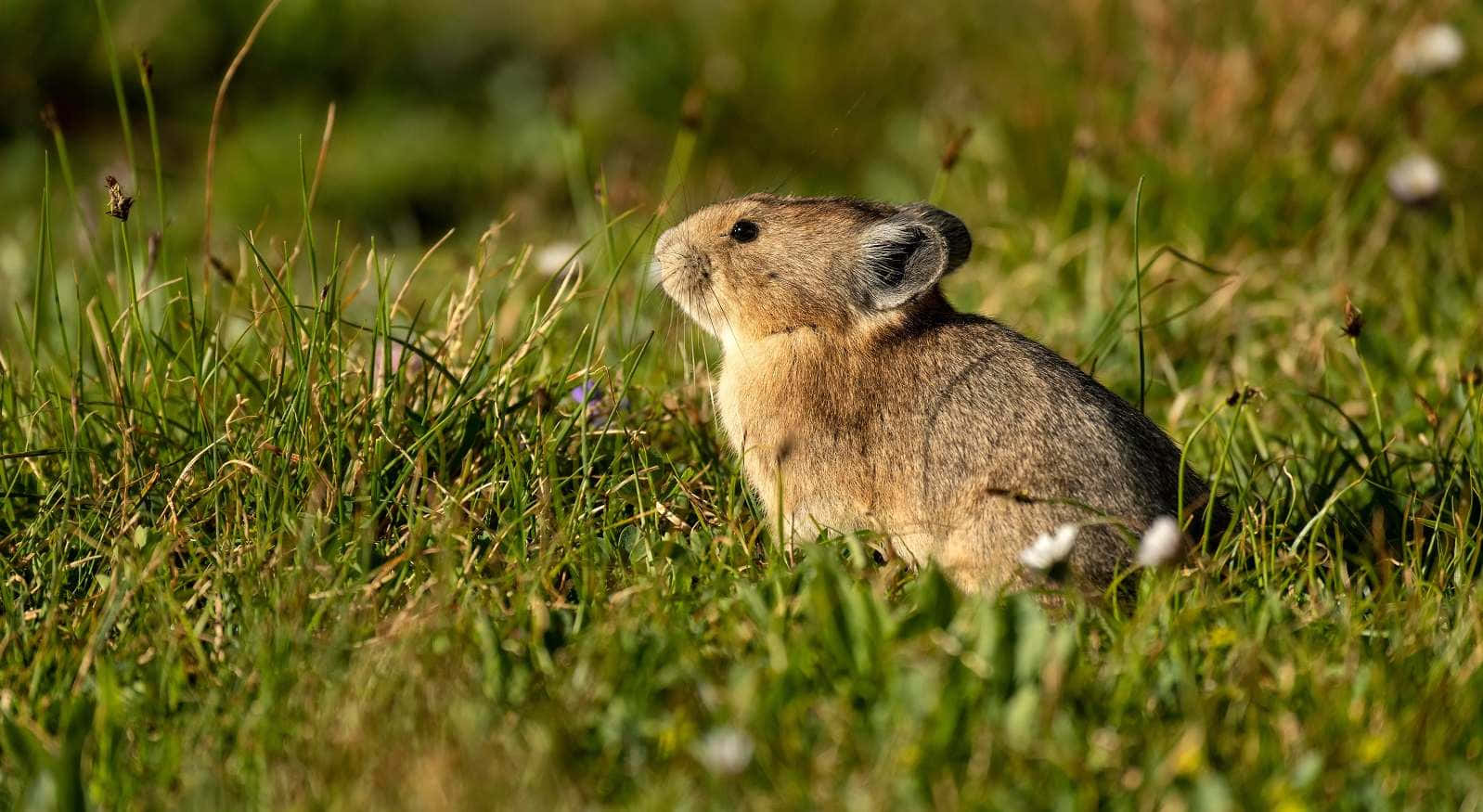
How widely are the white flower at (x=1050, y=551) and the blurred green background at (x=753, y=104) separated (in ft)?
11.7

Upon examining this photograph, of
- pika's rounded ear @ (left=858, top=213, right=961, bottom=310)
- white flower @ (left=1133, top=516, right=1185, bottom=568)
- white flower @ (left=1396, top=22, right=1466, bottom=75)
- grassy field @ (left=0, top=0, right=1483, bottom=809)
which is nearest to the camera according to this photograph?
grassy field @ (left=0, top=0, right=1483, bottom=809)

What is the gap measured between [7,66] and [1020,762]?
983cm

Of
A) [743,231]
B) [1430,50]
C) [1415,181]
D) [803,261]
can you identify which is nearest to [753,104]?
[1430,50]

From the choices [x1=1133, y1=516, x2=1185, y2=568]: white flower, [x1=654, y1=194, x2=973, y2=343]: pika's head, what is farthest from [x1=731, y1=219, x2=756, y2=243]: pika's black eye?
[x1=1133, y1=516, x2=1185, y2=568]: white flower

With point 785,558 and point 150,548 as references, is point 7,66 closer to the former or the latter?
point 150,548

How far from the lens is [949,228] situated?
4812 millimetres

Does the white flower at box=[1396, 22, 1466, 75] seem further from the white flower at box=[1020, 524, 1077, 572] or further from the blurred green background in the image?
the white flower at box=[1020, 524, 1077, 572]

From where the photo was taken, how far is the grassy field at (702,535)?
10.0 feet

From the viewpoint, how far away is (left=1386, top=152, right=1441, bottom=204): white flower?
6.76 m

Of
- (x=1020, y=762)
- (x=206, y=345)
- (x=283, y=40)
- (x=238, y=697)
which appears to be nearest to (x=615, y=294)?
(x=206, y=345)

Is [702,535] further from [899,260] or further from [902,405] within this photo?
[899,260]

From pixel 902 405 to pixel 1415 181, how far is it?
3.66 metres

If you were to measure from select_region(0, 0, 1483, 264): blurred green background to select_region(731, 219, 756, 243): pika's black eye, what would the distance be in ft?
6.57

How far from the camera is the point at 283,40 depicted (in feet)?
35.7
